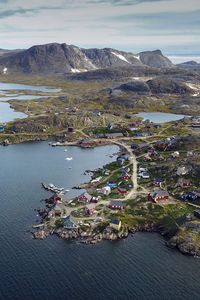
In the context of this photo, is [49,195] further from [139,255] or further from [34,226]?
[139,255]

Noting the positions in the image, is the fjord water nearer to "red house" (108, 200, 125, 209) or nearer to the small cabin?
the small cabin

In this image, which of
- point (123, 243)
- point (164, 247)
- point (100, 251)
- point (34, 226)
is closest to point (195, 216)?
point (164, 247)

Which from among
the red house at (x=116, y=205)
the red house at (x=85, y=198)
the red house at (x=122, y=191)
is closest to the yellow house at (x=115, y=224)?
the red house at (x=116, y=205)

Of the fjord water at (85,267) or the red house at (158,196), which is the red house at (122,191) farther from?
the fjord water at (85,267)

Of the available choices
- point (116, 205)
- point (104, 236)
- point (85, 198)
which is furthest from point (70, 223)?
point (116, 205)

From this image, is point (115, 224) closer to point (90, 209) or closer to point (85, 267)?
point (90, 209)
